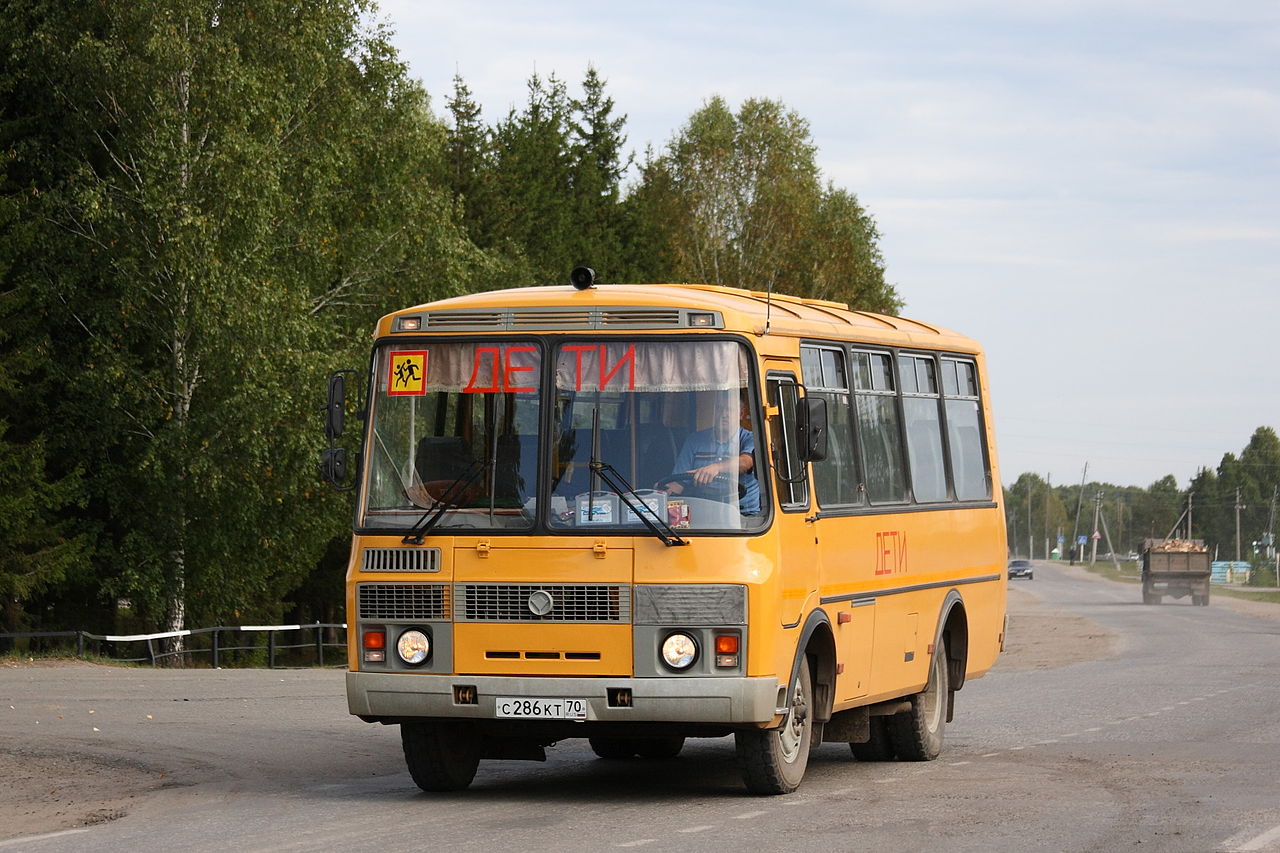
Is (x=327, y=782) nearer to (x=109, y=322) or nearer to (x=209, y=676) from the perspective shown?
(x=209, y=676)

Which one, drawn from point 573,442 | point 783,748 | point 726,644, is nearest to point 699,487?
point 573,442

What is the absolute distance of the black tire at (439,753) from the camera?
1270 centimetres

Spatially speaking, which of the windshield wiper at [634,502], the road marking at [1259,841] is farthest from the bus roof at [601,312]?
the road marking at [1259,841]

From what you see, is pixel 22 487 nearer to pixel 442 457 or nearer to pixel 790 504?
pixel 442 457

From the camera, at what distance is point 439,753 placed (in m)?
12.7

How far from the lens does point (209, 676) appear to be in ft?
90.9

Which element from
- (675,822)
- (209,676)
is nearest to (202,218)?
(209,676)

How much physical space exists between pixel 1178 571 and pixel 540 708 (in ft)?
209

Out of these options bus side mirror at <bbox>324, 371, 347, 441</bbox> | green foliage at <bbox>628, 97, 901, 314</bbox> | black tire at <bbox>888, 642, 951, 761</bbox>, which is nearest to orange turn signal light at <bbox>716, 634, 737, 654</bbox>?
bus side mirror at <bbox>324, 371, 347, 441</bbox>

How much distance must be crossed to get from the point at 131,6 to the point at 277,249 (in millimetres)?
5227

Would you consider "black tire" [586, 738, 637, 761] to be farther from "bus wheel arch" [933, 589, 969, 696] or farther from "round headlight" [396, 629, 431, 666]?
"round headlight" [396, 629, 431, 666]

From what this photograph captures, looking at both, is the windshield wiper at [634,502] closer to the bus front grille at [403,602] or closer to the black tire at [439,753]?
the bus front grille at [403,602]

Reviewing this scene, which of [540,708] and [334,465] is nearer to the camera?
[540,708]

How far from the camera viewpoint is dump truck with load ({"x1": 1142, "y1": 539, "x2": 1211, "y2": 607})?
71688 mm
